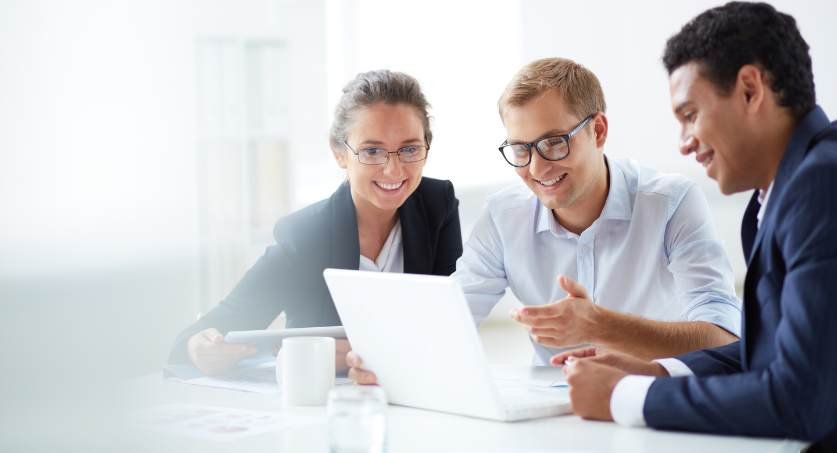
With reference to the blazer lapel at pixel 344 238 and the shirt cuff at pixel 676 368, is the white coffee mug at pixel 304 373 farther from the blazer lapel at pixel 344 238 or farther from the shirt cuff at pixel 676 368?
the blazer lapel at pixel 344 238

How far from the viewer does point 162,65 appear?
41cm

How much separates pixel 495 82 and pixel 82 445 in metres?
4.22

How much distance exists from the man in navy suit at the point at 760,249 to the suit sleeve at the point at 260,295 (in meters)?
0.81

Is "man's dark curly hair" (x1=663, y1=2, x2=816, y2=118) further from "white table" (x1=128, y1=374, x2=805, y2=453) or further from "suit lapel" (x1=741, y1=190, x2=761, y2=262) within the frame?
"white table" (x1=128, y1=374, x2=805, y2=453)

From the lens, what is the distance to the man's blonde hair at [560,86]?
1932 mm

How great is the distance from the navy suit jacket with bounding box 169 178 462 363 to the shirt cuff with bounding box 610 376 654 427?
1.03 meters

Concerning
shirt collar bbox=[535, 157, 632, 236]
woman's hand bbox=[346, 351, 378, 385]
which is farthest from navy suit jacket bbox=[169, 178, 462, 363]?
woman's hand bbox=[346, 351, 378, 385]

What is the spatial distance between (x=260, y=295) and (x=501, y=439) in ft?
3.37

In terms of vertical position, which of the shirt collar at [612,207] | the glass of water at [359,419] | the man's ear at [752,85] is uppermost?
the man's ear at [752,85]

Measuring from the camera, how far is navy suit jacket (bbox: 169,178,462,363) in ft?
6.63

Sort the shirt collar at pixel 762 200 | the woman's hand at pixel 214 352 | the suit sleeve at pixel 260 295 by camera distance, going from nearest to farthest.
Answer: the shirt collar at pixel 762 200, the woman's hand at pixel 214 352, the suit sleeve at pixel 260 295

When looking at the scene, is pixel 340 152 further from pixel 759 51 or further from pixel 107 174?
pixel 107 174

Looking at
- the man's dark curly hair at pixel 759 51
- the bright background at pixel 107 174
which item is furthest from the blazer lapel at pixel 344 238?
the bright background at pixel 107 174

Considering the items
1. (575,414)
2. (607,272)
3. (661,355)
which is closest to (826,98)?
(607,272)
